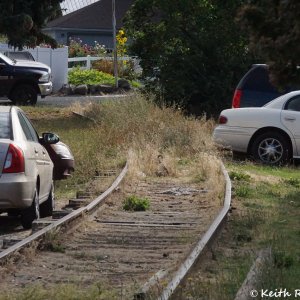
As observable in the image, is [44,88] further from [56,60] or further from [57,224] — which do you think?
[57,224]

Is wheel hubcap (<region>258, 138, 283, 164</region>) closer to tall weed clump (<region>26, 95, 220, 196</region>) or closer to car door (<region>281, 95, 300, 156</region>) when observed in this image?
car door (<region>281, 95, 300, 156</region>)

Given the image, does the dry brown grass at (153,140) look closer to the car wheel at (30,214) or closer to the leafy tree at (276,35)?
the car wheel at (30,214)

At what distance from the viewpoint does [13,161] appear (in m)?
10.7

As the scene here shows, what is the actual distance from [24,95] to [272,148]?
1412cm

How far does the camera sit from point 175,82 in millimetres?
26906

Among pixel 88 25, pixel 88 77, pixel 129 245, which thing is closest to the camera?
pixel 129 245

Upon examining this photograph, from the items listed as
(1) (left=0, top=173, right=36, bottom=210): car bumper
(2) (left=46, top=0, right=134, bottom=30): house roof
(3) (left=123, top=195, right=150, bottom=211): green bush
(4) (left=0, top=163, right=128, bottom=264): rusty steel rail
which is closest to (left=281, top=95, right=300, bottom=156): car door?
(4) (left=0, top=163, right=128, bottom=264): rusty steel rail

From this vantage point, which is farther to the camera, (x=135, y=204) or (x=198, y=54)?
(x=198, y=54)

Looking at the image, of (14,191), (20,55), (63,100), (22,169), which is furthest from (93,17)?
(14,191)

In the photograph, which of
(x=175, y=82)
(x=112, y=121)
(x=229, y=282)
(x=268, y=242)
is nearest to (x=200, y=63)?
(x=175, y=82)

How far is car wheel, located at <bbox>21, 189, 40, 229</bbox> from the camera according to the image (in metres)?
11.2

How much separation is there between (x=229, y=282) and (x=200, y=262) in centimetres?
99

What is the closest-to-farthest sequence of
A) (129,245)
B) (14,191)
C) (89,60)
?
1. (129,245)
2. (14,191)
3. (89,60)

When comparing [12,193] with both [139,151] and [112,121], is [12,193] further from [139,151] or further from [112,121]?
[112,121]
